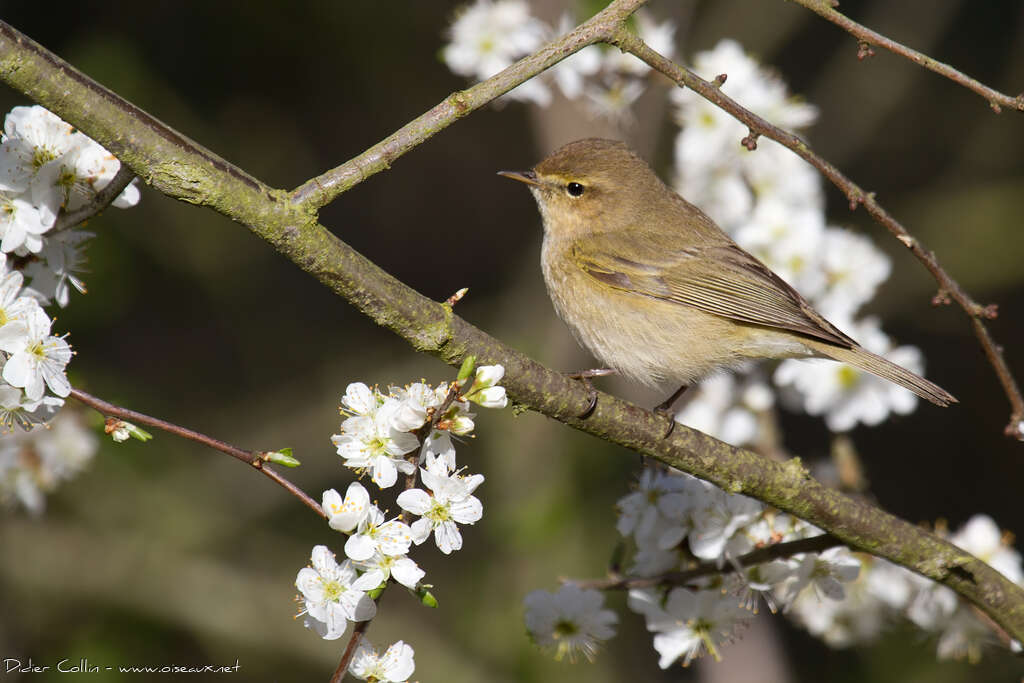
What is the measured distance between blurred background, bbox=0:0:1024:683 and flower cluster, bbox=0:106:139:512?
245 centimetres

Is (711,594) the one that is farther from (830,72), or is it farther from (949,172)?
(949,172)

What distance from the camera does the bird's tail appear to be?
3861mm

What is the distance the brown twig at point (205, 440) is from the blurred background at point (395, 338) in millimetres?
2872

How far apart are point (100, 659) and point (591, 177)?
3.69m

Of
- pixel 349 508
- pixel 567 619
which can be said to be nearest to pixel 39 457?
pixel 567 619

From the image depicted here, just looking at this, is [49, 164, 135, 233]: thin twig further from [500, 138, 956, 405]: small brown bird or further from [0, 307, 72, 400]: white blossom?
[500, 138, 956, 405]: small brown bird

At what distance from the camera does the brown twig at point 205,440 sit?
2.20 meters

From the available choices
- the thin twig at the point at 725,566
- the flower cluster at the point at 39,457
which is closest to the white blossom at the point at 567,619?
the thin twig at the point at 725,566

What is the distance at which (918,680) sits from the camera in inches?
257

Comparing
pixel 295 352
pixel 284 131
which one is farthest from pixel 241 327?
pixel 284 131

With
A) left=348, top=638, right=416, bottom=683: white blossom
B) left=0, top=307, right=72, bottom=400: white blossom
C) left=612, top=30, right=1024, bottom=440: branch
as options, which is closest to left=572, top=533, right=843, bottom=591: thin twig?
left=612, top=30, right=1024, bottom=440: branch

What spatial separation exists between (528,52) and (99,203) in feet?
8.75

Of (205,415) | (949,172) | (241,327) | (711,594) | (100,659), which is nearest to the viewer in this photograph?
(711,594)

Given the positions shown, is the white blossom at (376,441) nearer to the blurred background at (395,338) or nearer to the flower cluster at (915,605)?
the flower cluster at (915,605)
